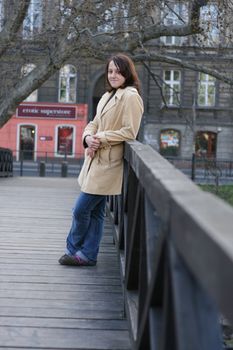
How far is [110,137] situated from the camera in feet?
16.1

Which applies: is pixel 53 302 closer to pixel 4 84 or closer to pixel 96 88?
pixel 4 84

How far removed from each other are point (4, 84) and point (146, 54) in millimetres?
5396

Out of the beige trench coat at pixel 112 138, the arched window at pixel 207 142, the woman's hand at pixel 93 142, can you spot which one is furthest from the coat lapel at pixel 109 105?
the arched window at pixel 207 142

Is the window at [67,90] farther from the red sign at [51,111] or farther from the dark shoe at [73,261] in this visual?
the dark shoe at [73,261]

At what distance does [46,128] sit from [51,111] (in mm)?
1224

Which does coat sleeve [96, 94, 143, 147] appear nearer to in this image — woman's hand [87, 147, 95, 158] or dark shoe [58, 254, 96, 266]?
woman's hand [87, 147, 95, 158]

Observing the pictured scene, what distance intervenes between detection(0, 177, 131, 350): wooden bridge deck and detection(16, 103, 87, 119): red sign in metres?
32.6

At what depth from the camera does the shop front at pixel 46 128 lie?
39906 mm

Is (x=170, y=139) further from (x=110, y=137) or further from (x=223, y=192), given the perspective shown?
(x=110, y=137)

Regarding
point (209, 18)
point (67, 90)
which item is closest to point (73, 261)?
point (209, 18)

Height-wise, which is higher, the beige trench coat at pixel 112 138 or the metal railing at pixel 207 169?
the beige trench coat at pixel 112 138

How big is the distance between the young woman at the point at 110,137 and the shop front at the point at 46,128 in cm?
3465

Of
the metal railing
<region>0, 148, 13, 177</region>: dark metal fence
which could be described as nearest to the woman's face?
<region>0, 148, 13, 177</region>: dark metal fence

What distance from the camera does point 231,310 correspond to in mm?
1372
